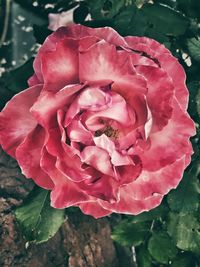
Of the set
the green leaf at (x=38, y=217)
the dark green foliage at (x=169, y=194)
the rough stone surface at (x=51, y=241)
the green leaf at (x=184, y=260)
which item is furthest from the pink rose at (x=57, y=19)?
the green leaf at (x=184, y=260)

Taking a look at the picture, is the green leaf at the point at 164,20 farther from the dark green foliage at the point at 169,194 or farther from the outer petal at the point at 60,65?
the outer petal at the point at 60,65

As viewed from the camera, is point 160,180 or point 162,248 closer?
point 160,180

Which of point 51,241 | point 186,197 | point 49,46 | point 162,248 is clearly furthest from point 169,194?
point 49,46

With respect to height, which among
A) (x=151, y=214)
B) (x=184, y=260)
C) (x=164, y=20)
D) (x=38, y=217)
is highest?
(x=164, y=20)

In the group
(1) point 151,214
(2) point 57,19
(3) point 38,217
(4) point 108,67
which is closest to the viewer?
(4) point 108,67

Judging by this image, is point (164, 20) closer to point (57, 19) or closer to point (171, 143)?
point (171, 143)
